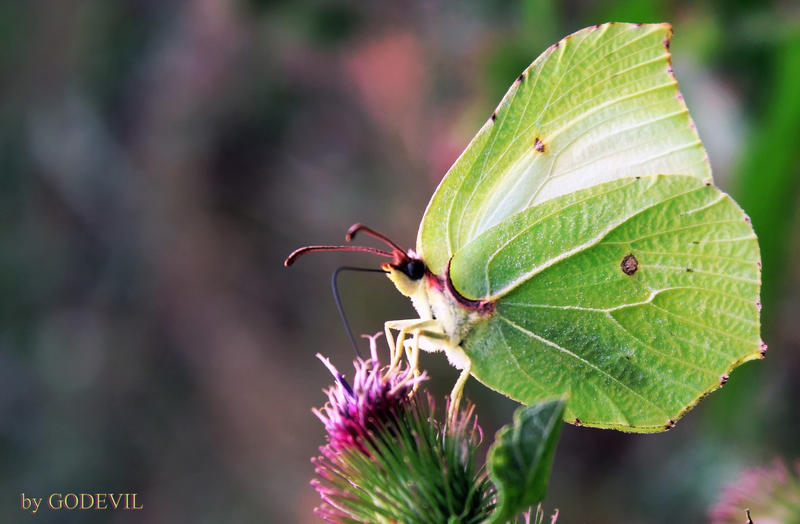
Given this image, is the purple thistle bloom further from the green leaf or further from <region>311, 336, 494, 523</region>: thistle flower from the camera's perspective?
the green leaf

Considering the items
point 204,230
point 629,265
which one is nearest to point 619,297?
point 629,265

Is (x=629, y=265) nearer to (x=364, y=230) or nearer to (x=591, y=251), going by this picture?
(x=591, y=251)

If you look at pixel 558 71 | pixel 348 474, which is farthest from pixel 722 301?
pixel 348 474

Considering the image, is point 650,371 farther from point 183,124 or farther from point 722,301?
point 183,124

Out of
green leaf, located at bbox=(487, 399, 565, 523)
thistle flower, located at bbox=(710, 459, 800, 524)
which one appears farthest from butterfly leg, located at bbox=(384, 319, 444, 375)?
thistle flower, located at bbox=(710, 459, 800, 524)

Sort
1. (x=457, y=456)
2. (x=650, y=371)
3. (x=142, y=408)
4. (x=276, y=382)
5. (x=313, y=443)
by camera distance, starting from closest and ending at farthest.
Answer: (x=457, y=456) → (x=650, y=371) → (x=313, y=443) → (x=276, y=382) → (x=142, y=408)

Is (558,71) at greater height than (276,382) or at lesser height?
lesser
